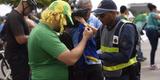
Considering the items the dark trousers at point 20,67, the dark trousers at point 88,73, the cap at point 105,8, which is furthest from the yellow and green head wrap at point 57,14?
the dark trousers at point 20,67

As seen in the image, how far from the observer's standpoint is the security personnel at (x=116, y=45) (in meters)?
5.12

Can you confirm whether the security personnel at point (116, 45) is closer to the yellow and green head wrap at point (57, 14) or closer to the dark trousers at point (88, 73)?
the dark trousers at point (88, 73)

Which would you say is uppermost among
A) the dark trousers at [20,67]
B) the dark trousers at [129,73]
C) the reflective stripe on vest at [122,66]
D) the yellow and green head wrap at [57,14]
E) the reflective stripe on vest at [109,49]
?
the yellow and green head wrap at [57,14]

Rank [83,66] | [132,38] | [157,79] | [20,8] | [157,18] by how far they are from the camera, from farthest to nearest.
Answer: [157,18], [157,79], [20,8], [83,66], [132,38]

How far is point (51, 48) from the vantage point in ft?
15.2

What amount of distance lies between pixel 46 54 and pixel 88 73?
135 centimetres

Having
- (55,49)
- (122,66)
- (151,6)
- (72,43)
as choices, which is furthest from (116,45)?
(151,6)

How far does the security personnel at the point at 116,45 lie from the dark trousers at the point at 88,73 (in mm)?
495

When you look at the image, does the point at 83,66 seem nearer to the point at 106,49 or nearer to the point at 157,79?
the point at 106,49

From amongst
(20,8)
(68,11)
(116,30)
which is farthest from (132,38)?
(20,8)

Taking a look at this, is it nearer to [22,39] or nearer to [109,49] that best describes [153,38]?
[22,39]

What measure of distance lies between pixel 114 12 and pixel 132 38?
0.35 meters

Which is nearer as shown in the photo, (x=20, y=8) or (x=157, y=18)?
(x=20, y=8)

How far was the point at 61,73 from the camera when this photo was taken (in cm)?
484
